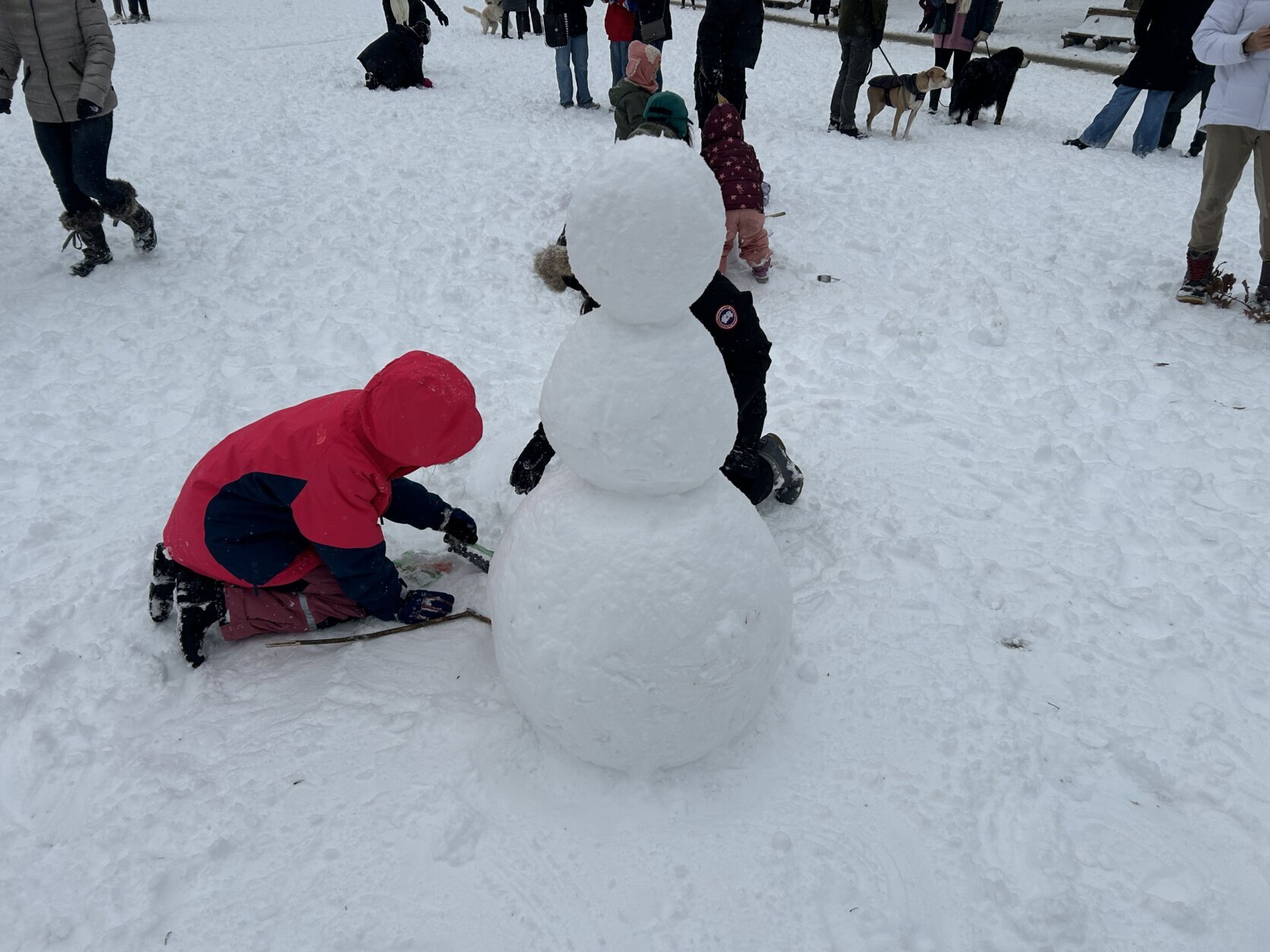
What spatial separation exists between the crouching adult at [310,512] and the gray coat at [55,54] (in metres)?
3.43

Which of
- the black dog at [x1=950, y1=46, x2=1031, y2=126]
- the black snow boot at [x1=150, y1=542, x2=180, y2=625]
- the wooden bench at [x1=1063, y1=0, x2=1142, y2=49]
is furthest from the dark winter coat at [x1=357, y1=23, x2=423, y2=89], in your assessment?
the wooden bench at [x1=1063, y1=0, x2=1142, y2=49]

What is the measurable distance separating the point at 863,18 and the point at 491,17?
8.72 m

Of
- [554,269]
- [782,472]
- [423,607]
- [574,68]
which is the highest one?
[574,68]

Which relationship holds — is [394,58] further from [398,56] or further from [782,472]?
[782,472]

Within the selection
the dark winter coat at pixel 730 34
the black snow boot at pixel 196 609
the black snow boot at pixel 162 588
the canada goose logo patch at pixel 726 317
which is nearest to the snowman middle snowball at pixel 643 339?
the canada goose logo patch at pixel 726 317

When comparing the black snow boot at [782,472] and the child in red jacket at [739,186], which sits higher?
the child in red jacket at [739,186]

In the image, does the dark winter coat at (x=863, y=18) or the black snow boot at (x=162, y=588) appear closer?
the black snow boot at (x=162, y=588)

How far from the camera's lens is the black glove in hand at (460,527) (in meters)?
3.00

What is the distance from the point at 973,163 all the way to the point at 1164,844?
24.1 ft

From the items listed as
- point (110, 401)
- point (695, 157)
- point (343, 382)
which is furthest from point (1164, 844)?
point (110, 401)

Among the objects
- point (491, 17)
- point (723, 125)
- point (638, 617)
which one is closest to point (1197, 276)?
point (723, 125)

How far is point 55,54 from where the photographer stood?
4363 mm

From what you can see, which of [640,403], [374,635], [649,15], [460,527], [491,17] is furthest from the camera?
[491,17]

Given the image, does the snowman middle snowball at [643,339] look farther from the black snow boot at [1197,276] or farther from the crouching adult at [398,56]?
the crouching adult at [398,56]
